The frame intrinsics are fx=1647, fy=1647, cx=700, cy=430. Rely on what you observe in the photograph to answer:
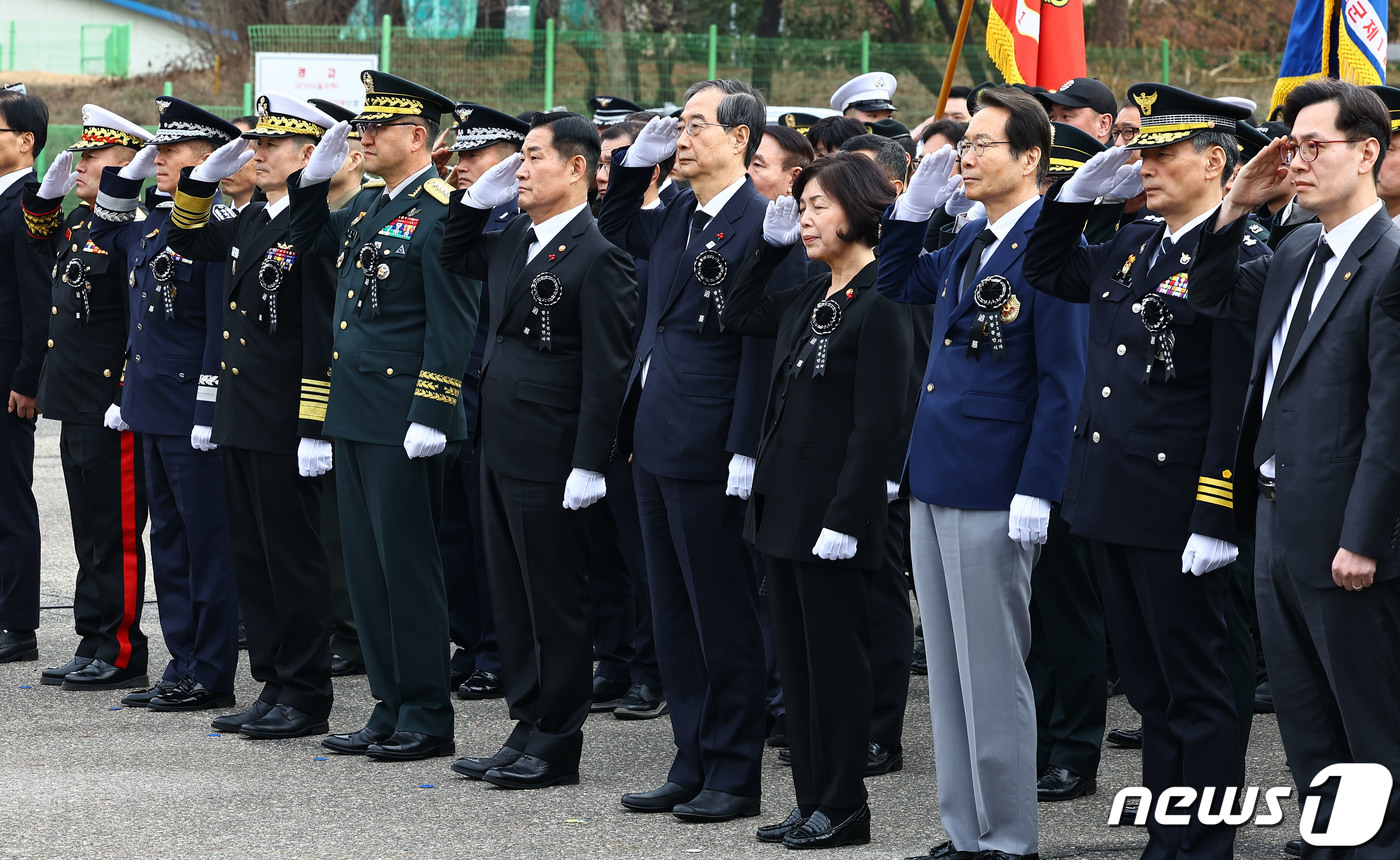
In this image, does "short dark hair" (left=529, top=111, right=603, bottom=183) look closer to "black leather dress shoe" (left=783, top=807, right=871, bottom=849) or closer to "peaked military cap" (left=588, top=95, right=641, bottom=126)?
"black leather dress shoe" (left=783, top=807, right=871, bottom=849)

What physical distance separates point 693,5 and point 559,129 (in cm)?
2382

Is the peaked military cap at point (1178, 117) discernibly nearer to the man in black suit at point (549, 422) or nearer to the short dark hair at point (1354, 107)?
the short dark hair at point (1354, 107)

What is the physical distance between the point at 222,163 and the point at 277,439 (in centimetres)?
107

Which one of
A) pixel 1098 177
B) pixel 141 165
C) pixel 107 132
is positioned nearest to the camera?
pixel 1098 177

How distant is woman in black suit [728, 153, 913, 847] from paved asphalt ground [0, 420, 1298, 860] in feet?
0.95

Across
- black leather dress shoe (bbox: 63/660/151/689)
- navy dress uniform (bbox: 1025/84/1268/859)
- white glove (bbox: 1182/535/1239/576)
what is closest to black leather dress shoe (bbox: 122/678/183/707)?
black leather dress shoe (bbox: 63/660/151/689)

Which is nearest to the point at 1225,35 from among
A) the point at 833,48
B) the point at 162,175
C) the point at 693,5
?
the point at 693,5

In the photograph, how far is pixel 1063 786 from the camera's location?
5.29m

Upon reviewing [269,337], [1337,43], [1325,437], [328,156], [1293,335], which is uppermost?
[1337,43]

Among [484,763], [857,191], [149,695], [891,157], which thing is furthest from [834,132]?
[149,695]

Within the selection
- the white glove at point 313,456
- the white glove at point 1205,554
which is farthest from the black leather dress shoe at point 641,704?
the white glove at point 1205,554

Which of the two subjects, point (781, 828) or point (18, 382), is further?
point (18, 382)

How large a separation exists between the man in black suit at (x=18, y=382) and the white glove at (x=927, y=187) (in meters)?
4.42

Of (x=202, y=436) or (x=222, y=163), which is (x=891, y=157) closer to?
(x=222, y=163)
